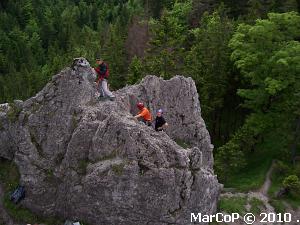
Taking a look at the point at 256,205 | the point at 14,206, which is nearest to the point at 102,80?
the point at 14,206

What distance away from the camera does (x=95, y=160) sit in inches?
1193

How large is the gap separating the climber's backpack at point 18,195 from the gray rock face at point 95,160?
0.39 metres

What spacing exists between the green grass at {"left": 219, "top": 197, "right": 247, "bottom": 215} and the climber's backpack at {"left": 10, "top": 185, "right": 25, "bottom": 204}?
15.6m

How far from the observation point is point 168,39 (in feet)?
164

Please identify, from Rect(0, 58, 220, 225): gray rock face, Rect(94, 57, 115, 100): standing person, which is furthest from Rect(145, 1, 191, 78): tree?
Rect(94, 57, 115, 100): standing person

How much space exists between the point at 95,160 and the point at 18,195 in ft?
19.9

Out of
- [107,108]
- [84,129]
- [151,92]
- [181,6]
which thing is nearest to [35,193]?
[84,129]

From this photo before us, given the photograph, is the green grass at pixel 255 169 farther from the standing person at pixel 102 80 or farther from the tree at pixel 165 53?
the standing person at pixel 102 80

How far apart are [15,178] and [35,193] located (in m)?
2.02

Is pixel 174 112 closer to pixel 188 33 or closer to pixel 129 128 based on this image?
pixel 129 128

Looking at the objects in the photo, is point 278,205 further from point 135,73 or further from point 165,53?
point 135,73

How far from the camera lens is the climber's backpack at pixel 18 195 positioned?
1238 inches

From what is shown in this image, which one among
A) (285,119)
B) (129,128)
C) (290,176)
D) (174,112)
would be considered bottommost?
(290,176)

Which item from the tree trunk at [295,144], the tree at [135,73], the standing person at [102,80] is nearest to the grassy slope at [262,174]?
the tree trunk at [295,144]
